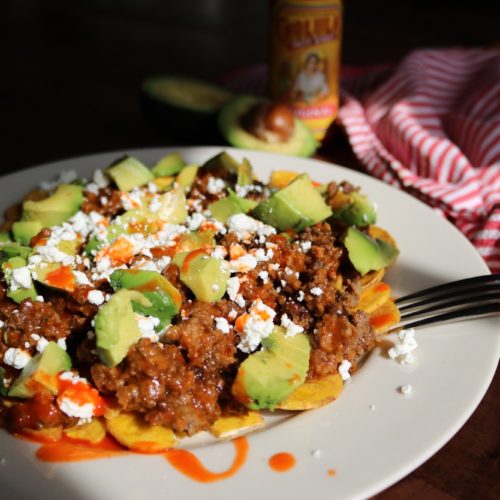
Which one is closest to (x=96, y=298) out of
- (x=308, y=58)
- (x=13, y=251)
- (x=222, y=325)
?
(x=222, y=325)

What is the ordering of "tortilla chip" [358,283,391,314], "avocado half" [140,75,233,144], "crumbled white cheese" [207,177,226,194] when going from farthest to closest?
"avocado half" [140,75,233,144] < "crumbled white cheese" [207,177,226,194] < "tortilla chip" [358,283,391,314]

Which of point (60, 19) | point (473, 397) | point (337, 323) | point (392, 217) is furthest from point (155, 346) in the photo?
point (60, 19)

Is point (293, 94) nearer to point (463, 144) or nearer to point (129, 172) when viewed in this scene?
point (463, 144)

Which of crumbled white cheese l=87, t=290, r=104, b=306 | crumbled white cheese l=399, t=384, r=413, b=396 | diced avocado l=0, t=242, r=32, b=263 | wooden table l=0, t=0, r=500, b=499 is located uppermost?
crumbled white cheese l=87, t=290, r=104, b=306

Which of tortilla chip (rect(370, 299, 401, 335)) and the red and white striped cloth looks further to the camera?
the red and white striped cloth

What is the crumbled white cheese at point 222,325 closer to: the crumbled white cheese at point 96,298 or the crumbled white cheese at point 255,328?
the crumbled white cheese at point 255,328

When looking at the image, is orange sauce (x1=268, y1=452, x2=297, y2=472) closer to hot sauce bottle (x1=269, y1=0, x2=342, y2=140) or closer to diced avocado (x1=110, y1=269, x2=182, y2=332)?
diced avocado (x1=110, y1=269, x2=182, y2=332)

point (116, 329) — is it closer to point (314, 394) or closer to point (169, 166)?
point (314, 394)

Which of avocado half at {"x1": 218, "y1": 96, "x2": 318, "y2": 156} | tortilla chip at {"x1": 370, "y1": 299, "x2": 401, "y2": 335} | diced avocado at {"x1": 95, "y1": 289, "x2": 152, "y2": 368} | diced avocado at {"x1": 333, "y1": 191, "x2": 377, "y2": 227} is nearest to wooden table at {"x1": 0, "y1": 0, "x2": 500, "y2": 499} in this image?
avocado half at {"x1": 218, "y1": 96, "x2": 318, "y2": 156}
